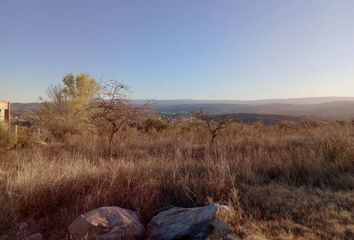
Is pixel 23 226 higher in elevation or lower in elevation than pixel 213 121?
lower

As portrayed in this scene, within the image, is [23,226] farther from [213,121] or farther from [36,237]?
[213,121]

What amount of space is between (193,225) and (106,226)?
3.68 ft

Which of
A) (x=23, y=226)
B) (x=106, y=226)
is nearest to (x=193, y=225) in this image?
(x=106, y=226)

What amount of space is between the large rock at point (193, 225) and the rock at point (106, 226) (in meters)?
0.23

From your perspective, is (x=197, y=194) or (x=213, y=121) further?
(x=213, y=121)

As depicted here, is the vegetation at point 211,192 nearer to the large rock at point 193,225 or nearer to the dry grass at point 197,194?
the dry grass at point 197,194

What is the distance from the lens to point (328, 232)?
16.1ft

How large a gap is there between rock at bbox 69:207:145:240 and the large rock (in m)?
0.23

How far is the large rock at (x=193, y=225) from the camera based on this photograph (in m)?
4.85

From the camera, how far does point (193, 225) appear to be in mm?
4988

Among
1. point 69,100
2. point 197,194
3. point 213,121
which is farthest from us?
point 69,100

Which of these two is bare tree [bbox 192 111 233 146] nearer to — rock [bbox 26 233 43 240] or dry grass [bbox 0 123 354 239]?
dry grass [bbox 0 123 354 239]

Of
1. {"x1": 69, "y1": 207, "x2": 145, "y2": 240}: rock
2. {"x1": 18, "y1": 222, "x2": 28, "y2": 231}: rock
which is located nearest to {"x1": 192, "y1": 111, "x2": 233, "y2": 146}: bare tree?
{"x1": 69, "y1": 207, "x2": 145, "y2": 240}: rock

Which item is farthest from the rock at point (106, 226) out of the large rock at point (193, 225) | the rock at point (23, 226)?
the rock at point (23, 226)
